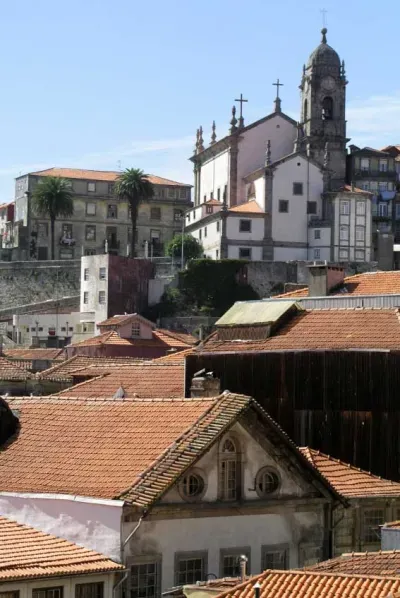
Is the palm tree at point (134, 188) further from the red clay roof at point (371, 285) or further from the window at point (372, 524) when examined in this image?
the window at point (372, 524)

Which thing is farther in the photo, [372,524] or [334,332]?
[334,332]

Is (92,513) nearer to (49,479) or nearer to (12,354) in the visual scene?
(49,479)

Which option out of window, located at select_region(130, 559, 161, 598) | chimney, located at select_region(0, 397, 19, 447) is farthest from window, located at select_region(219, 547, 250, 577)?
chimney, located at select_region(0, 397, 19, 447)

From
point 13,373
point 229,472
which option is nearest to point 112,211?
point 13,373

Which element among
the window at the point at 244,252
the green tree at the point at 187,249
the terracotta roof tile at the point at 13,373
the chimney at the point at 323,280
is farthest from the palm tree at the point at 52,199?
the chimney at the point at 323,280

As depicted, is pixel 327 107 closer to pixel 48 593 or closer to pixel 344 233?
pixel 344 233

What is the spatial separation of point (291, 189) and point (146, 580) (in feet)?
321

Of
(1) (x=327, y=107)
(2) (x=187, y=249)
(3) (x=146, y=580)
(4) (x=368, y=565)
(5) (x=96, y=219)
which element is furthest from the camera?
(5) (x=96, y=219)

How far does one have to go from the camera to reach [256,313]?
45.7 meters

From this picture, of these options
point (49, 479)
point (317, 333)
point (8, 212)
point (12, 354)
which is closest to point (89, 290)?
point (12, 354)

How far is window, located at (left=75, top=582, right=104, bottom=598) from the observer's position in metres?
26.8

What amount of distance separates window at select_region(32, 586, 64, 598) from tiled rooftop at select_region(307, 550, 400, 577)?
4.10 m

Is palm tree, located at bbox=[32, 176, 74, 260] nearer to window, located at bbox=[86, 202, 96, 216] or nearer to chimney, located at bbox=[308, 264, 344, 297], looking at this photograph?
window, located at bbox=[86, 202, 96, 216]

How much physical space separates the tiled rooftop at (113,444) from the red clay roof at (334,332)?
10632mm
